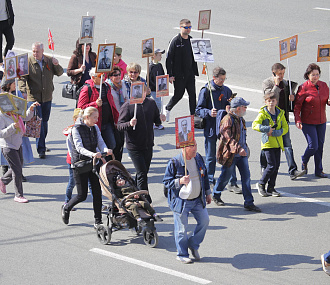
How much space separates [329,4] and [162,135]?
1353 cm

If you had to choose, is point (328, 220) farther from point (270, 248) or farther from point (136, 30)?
point (136, 30)

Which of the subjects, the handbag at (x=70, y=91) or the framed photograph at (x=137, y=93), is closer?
the framed photograph at (x=137, y=93)

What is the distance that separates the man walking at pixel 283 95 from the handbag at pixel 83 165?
12.3 feet

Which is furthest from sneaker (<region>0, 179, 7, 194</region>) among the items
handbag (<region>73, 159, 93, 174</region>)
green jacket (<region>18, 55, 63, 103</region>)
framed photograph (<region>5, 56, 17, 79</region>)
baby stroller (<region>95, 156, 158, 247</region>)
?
green jacket (<region>18, 55, 63, 103</region>)

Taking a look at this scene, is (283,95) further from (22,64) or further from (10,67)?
(10,67)

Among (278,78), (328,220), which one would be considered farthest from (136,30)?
(328,220)

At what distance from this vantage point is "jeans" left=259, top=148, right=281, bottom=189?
1122cm

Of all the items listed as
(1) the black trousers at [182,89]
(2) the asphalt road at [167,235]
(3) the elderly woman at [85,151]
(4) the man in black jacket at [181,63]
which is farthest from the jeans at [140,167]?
(1) the black trousers at [182,89]

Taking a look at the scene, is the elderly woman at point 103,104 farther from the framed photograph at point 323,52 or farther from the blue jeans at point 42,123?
the framed photograph at point 323,52

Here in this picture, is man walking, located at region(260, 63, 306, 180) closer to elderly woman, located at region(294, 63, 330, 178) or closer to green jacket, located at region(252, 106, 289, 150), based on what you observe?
elderly woman, located at region(294, 63, 330, 178)

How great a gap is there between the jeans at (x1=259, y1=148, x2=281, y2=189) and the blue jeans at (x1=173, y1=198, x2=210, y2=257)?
2.62 metres

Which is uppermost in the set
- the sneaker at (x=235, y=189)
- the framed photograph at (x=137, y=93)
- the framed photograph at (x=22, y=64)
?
the framed photograph at (x=22, y=64)

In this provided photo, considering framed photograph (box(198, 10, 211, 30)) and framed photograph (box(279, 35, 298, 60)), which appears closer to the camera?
framed photograph (box(279, 35, 298, 60))

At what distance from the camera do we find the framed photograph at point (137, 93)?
10.2 m
